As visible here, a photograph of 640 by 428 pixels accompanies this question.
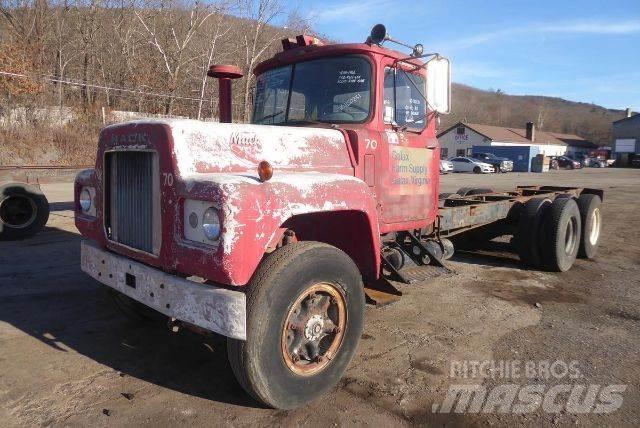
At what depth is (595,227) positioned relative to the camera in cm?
824

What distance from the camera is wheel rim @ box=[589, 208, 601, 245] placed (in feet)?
26.3

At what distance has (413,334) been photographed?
4543mm

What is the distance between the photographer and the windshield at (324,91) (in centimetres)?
431

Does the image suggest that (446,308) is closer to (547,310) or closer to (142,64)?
(547,310)

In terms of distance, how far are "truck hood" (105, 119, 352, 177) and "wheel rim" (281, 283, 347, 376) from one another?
3.12 ft

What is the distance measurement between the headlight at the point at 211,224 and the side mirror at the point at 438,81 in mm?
2359

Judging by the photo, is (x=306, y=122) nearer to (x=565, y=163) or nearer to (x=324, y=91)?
(x=324, y=91)

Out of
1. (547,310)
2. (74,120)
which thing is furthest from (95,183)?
(74,120)

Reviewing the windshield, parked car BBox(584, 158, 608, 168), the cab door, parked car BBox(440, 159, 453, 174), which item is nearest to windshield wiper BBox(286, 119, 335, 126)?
the windshield

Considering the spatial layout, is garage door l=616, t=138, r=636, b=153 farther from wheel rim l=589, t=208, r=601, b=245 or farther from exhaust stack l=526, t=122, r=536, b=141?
wheel rim l=589, t=208, r=601, b=245

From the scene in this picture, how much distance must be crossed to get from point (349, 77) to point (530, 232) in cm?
403

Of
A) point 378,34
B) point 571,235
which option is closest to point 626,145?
point 571,235

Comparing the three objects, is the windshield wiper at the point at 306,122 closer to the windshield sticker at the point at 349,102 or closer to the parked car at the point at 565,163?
the windshield sticker at the point at 349,102

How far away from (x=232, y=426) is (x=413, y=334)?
208 cm
